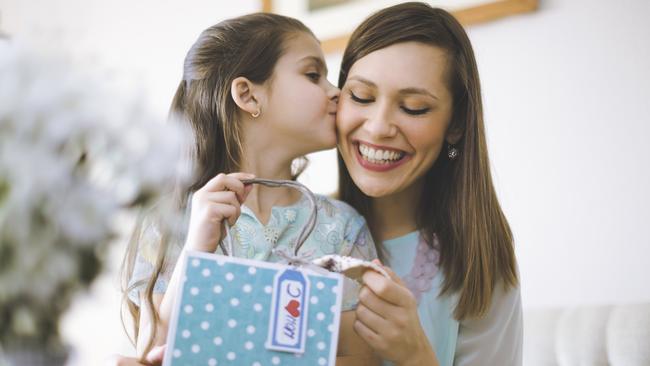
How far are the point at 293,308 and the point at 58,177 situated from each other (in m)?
0.33

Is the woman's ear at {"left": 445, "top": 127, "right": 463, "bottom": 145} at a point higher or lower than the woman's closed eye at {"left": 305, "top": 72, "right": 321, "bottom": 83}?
lower

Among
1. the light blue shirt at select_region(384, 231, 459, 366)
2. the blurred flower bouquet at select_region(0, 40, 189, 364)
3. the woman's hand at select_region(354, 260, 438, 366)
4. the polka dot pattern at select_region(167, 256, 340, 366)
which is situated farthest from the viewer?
the light blue shirt at select_region(384, 231, 459, 366)

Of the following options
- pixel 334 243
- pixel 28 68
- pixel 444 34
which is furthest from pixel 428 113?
pixel 28 68

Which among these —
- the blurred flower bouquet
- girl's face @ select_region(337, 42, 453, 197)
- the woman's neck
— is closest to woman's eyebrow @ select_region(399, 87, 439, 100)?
girl's face @ select_region(337, 42, 453, 197)

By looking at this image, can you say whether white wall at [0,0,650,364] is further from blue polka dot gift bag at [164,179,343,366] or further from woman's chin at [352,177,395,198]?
blue polka dot gift bag at [164,179,343,366]

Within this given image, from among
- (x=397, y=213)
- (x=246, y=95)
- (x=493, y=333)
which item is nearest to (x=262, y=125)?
(x=246, y=95)

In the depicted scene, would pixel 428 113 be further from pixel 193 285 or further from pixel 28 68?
pixel 28 68

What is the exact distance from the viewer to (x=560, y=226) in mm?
1741

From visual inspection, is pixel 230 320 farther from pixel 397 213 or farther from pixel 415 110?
pixel 397 213

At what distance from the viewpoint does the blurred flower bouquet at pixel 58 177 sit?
544mm

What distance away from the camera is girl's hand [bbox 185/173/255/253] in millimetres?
981

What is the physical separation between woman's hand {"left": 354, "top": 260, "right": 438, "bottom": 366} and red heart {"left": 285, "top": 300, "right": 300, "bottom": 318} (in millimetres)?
130

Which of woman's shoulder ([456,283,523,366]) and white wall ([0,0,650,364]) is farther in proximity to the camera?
white wall ([0,0,650,364])

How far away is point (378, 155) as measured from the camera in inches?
50.2
